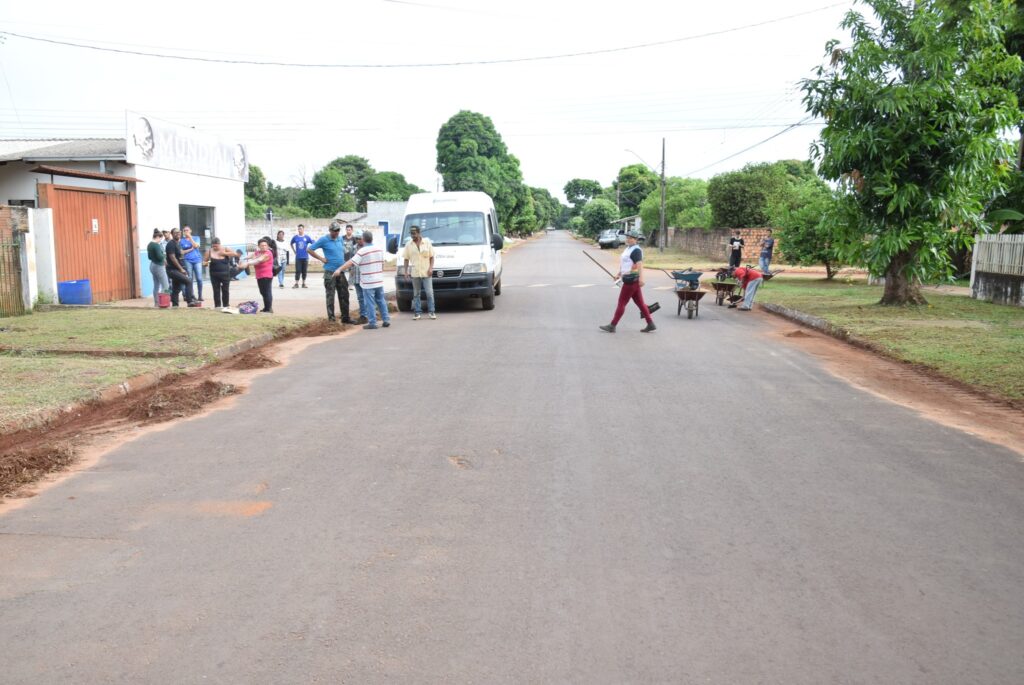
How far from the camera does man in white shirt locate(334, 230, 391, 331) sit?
14547 millimetres

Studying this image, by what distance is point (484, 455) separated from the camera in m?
6.39

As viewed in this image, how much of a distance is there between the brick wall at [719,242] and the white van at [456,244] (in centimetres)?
1672

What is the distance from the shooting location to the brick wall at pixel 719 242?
38.7 meters

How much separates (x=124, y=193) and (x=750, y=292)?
1458cm

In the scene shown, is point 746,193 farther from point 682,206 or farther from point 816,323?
point 816,323

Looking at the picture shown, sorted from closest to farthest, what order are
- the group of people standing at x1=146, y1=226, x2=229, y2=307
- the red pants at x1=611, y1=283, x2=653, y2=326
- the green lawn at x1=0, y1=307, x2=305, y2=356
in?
1. the green lawn at x1=0, y1=307, x2=305, y2=356
2. the red pants at x1=611, y1=283, x2=653, y2=326
3. the group of people standing at x1=146, y1=226, x2=229, y2=307

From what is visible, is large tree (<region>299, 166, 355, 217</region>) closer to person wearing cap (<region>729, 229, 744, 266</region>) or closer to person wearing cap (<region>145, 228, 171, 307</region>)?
person wearing cap (<region>729, 229, 744, 266</region>)

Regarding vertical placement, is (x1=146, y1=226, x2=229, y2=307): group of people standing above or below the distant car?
below

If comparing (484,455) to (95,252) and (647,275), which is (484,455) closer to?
(95,252)

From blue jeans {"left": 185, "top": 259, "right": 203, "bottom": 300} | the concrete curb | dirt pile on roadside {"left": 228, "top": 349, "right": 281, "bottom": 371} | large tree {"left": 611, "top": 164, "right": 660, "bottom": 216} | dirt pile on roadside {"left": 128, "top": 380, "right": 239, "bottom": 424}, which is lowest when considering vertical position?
dirt pile on roadside {"left": 128, "top": 380, "right": 239, "bottom": 424}

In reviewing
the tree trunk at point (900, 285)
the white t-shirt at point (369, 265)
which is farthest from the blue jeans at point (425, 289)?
the tree trunk at point (900, 285)

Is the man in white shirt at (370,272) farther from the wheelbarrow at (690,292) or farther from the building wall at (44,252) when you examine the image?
the building wall at (44,252)

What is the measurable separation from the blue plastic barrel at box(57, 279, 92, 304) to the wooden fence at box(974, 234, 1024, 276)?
19.7 metres

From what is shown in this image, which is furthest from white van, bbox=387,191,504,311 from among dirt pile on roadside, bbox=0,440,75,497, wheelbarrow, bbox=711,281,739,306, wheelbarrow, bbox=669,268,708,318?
dirt pile on roadside, bbox=0,440,75,497
